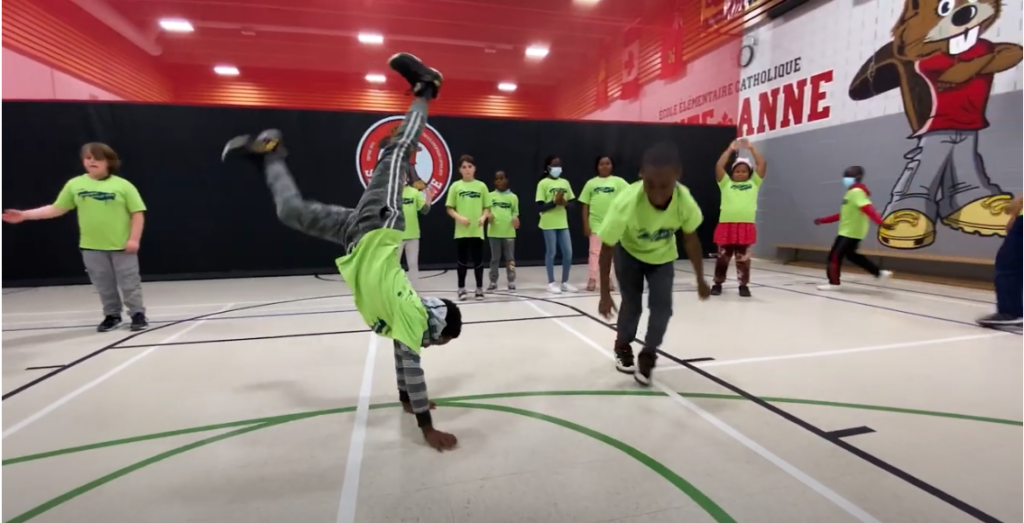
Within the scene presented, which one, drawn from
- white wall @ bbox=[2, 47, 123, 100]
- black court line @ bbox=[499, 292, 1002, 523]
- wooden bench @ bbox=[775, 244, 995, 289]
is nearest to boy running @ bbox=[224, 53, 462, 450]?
black court line @ bbox=[499, 292, 1002, 523]

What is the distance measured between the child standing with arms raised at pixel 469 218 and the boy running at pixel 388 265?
122 inches

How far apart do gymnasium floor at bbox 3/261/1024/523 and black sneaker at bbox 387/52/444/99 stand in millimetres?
1709

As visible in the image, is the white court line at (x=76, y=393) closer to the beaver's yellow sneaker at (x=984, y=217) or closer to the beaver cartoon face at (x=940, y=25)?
the beaver's yellow sneaker at (x=984, y=217)

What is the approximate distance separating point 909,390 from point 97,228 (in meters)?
5.94

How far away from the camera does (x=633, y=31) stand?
13805mm

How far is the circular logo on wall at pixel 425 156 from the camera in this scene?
27.3ft

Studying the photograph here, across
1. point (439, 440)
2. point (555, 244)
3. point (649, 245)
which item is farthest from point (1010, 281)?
point (439, 440)

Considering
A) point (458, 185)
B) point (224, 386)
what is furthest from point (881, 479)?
point (458, 185)

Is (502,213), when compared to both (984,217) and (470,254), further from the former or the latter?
(984,217)

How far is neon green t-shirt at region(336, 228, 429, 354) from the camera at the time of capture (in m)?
2.14

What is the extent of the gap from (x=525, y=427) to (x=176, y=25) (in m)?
15.9

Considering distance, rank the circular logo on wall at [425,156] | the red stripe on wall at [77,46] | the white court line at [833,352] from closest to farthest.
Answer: the white court line at [833,352] < the circular logo on wall at [425,156] < the red stripe on wall at [77,46]

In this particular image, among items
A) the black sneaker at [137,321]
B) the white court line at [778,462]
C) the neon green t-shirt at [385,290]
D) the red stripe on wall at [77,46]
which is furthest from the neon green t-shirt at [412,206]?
the red stripe on wall at [77,46]

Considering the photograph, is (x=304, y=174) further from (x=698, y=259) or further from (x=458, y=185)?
(x=698, y=259)
